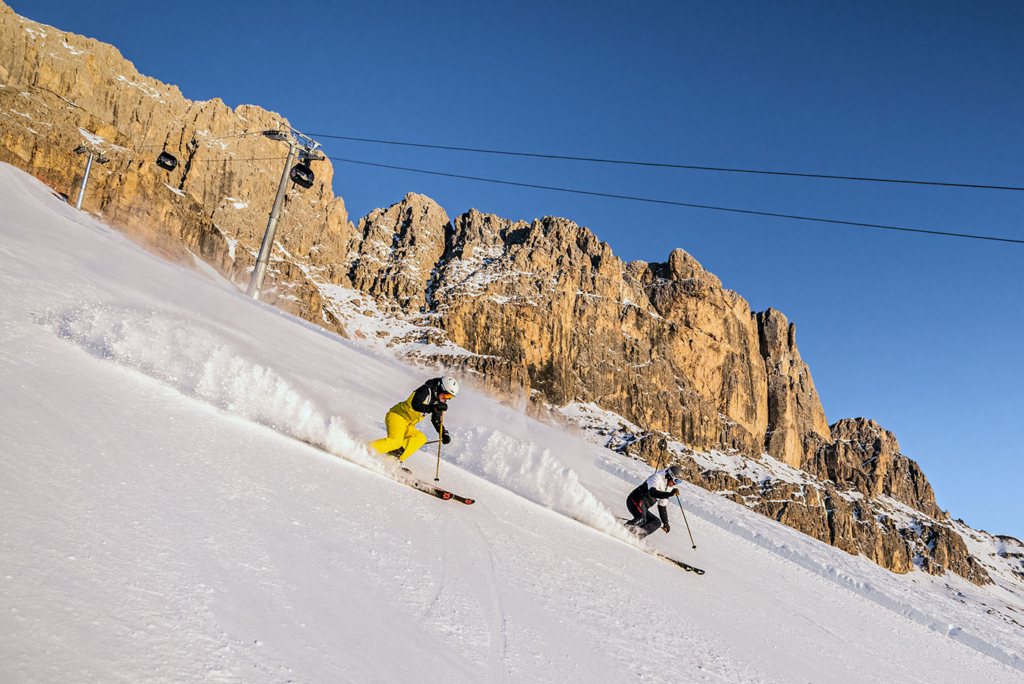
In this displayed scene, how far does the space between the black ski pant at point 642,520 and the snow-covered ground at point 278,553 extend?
29.2 inches

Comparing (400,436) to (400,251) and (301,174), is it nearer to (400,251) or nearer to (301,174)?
(301,174)

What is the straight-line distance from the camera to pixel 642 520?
30.6ft

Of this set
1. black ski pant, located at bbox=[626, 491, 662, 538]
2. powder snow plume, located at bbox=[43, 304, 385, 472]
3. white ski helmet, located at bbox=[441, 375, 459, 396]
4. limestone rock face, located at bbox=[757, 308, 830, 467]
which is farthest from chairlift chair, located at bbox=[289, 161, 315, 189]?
limestone rock face, located at bbox=[757, 308, 830, 467]

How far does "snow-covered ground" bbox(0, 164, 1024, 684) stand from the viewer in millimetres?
1988

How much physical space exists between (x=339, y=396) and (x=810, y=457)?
20127 cm

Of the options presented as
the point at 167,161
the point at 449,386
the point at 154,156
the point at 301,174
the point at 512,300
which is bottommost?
the point at 449,386

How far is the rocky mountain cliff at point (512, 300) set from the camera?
4914 inches

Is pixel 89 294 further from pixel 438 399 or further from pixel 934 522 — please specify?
pixel 934 522

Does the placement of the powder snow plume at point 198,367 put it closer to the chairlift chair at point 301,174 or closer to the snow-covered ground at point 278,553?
the snow-covered ground at point 278,553

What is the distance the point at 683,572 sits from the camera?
729 centimetres

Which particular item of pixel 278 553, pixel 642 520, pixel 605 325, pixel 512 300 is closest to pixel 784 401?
pixel 605 325

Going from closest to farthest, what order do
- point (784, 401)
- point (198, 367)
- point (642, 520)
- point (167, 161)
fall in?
1. point (198, 367)
2. point (642, 520)
3. point (167, 161)
4. point (784, 401)

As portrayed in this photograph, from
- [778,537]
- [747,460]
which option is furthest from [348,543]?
[747,460]

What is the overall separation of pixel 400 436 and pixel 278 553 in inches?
150
